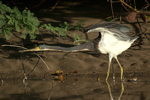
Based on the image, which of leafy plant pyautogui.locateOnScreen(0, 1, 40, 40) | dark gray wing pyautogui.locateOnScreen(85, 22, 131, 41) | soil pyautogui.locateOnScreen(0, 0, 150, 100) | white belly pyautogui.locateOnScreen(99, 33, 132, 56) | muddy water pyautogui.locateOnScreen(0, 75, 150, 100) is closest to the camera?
muddy water pyautogui.locateOnScreen(0, 75, 150, 100)

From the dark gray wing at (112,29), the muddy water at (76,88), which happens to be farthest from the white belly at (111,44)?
the muddy water at (76,88)

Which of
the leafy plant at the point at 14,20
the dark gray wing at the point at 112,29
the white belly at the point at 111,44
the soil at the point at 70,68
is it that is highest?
the leafy plant at the point at 14,20

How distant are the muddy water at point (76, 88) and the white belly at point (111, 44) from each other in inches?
27.4

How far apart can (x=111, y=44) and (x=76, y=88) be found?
1.46 metres

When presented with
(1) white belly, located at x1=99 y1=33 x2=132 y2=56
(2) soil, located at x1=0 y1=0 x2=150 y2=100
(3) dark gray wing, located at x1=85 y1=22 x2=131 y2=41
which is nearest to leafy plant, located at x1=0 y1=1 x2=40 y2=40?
(2) soil, located at x1=0 y1=0 x2=150 y2=100

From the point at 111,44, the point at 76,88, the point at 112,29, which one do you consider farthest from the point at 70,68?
the point at 76,88

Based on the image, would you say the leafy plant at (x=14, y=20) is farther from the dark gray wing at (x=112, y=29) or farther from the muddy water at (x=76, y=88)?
the dark gray wing at (x=112, y=29)

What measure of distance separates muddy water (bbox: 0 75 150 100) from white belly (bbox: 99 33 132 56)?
70 centimetres

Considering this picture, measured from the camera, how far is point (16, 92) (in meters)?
6.08

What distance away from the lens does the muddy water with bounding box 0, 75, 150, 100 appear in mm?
5592

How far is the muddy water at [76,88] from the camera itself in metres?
5.59

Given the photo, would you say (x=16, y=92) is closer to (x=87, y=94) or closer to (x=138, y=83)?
(x=87, y=94)

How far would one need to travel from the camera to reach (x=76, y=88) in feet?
20.9

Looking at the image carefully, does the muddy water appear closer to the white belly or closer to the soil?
the soil
